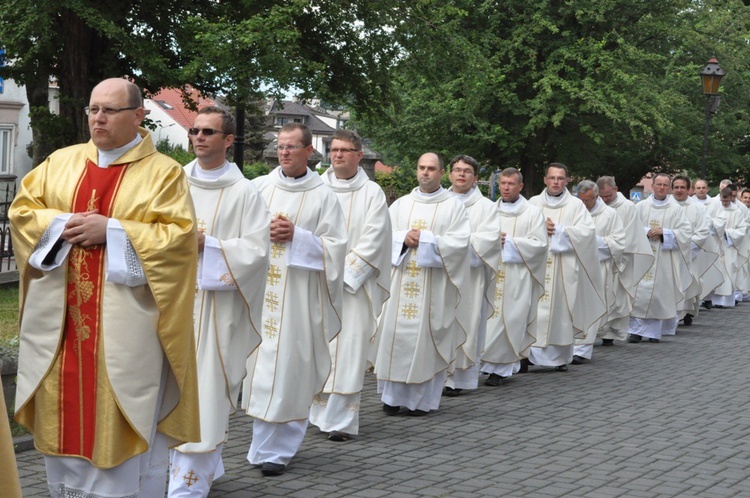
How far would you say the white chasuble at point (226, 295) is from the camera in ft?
21.5

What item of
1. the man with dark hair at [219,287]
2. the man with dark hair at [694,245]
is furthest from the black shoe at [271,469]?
the man with dark hair at [694,245]

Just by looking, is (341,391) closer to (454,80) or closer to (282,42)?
(282,42)

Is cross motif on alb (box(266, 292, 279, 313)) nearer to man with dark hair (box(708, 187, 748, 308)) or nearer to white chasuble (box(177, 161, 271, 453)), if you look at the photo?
white chasuble (box(177, 161, 271, 453))

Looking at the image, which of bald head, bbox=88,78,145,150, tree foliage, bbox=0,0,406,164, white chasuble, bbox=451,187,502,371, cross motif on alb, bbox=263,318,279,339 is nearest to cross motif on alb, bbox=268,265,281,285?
cross motif on alb, bbox=263,318,279,339

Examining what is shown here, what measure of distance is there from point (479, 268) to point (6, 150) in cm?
3506

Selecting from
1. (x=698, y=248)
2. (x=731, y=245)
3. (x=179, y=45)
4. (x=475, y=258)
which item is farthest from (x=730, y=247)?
(x=475, y=258)

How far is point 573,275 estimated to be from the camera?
535 inches

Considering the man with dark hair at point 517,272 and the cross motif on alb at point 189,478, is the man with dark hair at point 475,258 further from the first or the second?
the cross motif on alb at point 189,478

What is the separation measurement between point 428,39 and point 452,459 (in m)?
13.9

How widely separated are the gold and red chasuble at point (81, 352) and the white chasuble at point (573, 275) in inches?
333

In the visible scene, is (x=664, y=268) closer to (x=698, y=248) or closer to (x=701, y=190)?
(x=698, y=248)

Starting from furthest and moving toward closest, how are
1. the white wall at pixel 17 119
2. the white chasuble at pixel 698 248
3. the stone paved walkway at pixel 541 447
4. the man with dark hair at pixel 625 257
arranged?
the white wall at pixel 17 119 < the white chasuble at pixel 698 248 < the man with dark hair at pixel 625 257 < the stone paved walkway at pixel 541 447

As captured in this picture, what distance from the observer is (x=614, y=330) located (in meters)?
15.9

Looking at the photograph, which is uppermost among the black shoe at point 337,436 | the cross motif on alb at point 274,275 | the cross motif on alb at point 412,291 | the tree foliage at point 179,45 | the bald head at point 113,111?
the tree foliage at point 179,45
